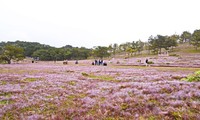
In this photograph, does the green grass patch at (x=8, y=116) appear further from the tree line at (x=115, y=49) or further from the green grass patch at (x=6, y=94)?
the tree line at (x=115, y=49)

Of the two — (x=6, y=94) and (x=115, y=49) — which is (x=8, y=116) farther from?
(x=115, y=49)

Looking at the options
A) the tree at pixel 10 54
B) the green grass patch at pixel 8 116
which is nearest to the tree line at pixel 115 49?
the tree at pixel 10 54

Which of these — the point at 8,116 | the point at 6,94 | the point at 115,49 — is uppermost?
the point at 115,49

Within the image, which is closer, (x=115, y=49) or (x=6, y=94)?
(x=6, y=94)

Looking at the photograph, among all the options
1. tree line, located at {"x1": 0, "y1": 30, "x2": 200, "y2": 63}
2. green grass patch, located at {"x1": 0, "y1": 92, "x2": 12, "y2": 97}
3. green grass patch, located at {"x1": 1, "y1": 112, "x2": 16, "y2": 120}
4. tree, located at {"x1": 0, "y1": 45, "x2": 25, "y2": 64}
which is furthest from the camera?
→ tree line, located at {"x1": 0, "y1": 30, "x2": 200, "y2": 63}

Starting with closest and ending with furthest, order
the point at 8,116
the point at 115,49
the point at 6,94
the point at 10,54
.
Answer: the point at 8,116, the point at 6,94, the point at 10,54, the point at 115,49

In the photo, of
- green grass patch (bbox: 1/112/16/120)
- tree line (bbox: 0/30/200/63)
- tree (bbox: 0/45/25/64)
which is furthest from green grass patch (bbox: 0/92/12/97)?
tree line (bbox: 0/30/200/63)

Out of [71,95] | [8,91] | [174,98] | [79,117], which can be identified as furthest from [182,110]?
[8,91]

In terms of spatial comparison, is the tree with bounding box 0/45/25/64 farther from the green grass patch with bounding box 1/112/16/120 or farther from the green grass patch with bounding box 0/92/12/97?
the green grass patch with bounding box 1/112/16/120

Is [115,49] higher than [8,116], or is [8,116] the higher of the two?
[115,49]

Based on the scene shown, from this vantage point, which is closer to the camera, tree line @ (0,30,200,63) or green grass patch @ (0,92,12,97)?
green grass patch @ (0,92,12,97)

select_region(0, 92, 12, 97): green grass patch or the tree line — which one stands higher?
the tree line

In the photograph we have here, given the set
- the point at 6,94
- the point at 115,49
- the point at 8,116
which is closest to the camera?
the point at 8,116

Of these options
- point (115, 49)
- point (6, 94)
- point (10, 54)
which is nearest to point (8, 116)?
point (6, 94)
